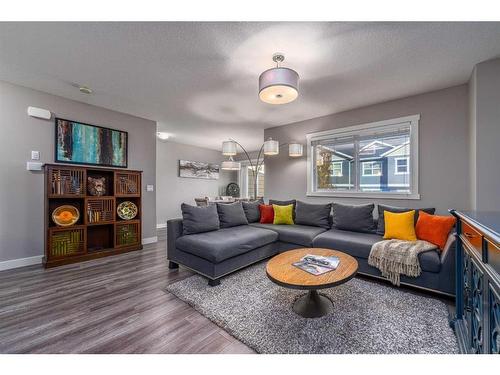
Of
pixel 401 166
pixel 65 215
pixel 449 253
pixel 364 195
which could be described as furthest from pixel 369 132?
pixel 65 215

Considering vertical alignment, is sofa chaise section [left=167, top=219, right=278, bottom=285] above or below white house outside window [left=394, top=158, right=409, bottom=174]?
below

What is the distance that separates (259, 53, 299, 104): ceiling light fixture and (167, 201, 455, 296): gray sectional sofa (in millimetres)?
1708

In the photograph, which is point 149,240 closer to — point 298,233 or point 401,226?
point 298,233

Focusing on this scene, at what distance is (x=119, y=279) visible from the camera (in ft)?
8.46

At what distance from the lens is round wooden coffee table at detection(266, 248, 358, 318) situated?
1.59m

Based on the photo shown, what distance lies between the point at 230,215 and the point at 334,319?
2.09 m

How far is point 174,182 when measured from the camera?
6.48 metres

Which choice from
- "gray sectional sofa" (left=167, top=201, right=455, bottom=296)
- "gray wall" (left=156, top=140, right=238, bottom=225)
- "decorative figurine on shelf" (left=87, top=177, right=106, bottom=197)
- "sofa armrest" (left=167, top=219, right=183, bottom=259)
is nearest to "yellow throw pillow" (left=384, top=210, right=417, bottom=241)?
"gray sectional sofa" (left=167, top=201, right=455, bottom=296)

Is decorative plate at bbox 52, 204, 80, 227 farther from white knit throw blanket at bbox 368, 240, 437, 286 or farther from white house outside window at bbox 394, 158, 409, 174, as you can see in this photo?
white house outside window at bbox 394, 158, 409, 174

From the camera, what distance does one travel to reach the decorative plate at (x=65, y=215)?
10.0 ft

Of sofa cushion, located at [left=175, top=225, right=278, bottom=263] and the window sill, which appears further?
the window sill

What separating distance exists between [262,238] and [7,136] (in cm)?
375

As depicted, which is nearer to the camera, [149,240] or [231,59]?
[231,59]
